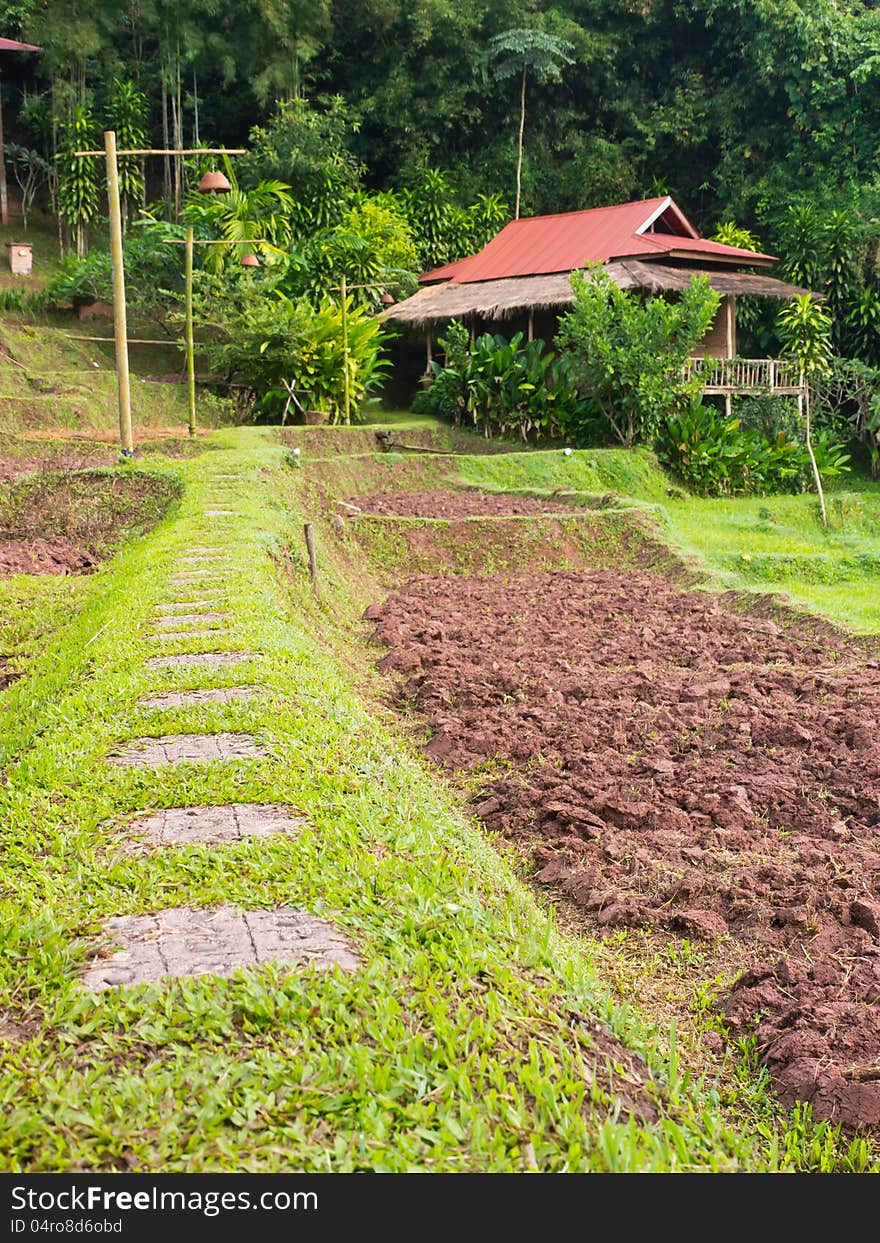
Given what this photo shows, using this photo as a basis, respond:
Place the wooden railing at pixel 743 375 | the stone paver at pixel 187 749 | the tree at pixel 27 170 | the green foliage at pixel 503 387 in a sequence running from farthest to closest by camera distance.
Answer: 1. the tree at pixel 27 170
2. the green foliage at pixel 503 387
3. the wooden railing at pixel 743 375
4. the stone paver at pixel 187 749

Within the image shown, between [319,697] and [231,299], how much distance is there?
610 inches

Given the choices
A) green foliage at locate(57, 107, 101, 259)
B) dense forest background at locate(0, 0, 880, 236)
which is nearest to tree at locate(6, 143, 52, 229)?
dense forest background at locate(0, 0, 880, 236)

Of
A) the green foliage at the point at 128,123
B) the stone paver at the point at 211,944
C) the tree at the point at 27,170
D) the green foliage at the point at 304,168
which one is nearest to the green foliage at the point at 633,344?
the green foliage at the point at 304,168

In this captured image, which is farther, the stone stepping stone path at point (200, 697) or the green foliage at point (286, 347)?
the green foliage at point (286, 347)

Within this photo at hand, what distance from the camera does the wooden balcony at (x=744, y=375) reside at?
65.8 ft

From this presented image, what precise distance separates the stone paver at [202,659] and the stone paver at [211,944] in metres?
2.36

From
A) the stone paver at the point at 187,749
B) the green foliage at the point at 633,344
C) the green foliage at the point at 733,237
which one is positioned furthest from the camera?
the green foliage at the point at 733,237

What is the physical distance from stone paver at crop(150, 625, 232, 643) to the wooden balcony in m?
15.4

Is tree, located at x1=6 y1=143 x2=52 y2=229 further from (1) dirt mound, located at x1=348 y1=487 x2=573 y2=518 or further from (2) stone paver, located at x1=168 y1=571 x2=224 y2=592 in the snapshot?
(2) stone paver, located at x1=168 y1=571 x2=224 y2=592

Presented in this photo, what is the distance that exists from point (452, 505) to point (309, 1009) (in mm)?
12092

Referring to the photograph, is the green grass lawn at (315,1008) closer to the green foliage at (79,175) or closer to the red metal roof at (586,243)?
the red metal roof at (586,243)

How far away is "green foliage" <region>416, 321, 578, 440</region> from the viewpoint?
20250 millimetres

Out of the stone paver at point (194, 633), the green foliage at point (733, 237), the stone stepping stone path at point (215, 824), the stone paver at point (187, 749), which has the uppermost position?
the green foliage at point (733, 237)
